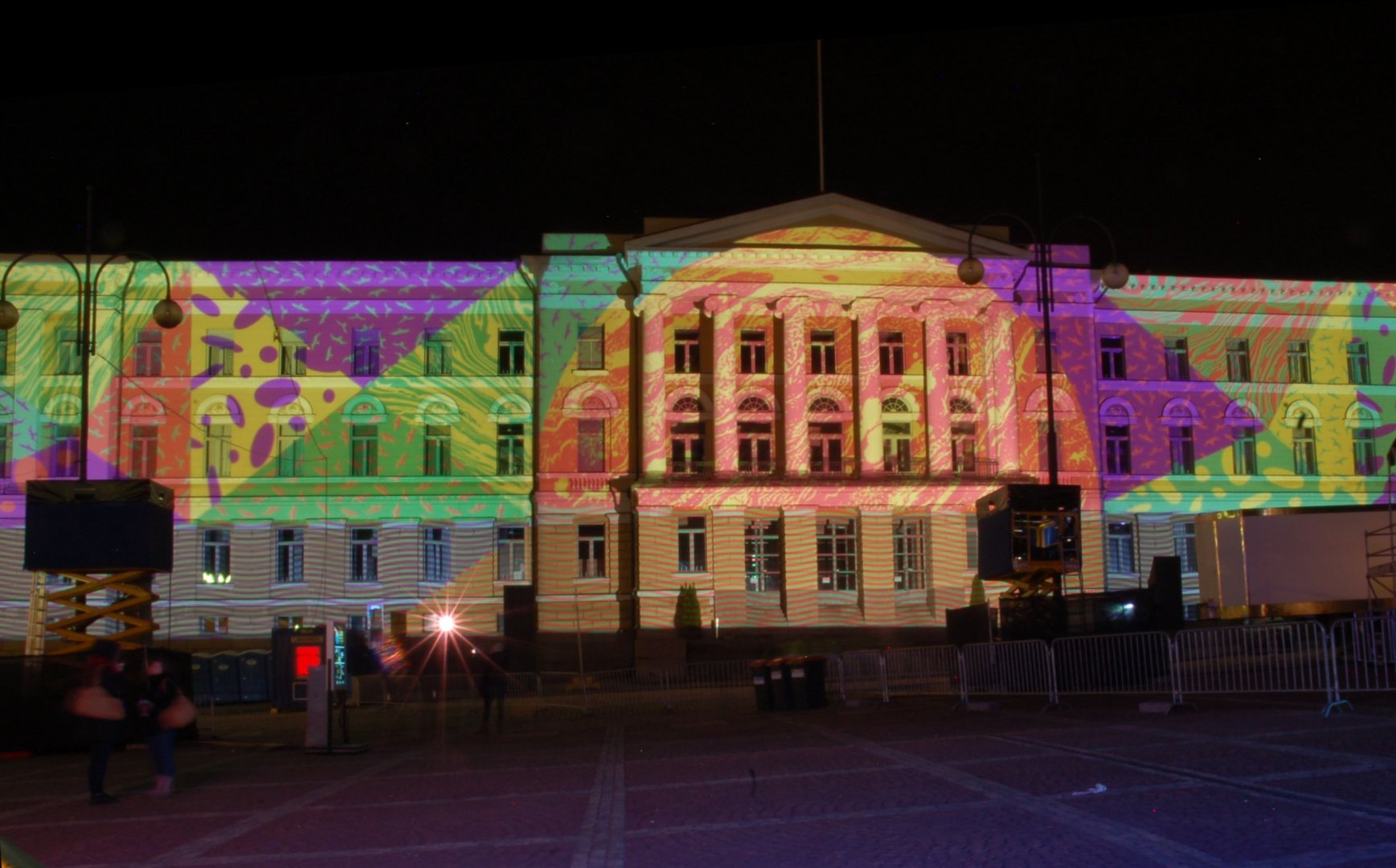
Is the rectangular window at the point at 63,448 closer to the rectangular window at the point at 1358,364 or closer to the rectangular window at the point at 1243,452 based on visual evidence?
the rectangular window at the point at 1243,452

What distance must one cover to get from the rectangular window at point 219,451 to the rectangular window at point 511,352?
10259mm

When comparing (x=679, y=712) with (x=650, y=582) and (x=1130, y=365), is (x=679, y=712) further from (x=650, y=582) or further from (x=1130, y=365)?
(x=1130, y=365)

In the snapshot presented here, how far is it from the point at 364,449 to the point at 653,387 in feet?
36.9

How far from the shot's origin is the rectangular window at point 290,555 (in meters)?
49.5

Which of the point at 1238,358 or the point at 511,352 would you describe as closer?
the point at 511,352

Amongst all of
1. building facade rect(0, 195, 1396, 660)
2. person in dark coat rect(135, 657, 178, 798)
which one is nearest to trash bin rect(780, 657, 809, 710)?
person in dark coat rect(135, 657, 178, 798)

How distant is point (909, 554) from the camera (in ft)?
162

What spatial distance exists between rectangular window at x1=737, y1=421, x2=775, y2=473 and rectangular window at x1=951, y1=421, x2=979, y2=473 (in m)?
6.79

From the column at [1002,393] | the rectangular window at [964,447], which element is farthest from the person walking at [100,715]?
the rectangular window at [964,447]

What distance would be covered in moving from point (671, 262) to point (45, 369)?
23.4 meters

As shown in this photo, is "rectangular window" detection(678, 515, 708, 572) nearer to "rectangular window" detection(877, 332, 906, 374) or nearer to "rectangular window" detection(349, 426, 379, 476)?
"rectangular window" detection(877, 332, 906, 374)

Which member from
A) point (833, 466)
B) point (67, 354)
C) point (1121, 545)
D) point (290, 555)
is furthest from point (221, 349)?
point (1121, 545)

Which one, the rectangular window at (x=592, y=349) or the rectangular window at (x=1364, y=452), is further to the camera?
the rectangular window at (x=1364, y=452)

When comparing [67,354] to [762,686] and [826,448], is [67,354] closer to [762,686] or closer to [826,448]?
[826,448]
